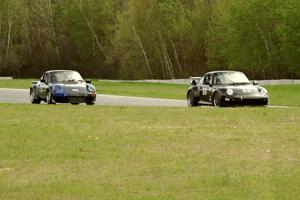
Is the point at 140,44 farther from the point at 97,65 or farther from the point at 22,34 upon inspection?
the point at 22,34

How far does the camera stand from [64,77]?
2847 centimetres

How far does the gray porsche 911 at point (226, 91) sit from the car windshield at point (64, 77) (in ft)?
15.9

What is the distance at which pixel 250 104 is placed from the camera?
24.6 meters

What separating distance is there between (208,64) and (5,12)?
30527mm

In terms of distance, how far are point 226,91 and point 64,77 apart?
7176 millimetres

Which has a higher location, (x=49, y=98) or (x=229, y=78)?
(x=229, y=78)

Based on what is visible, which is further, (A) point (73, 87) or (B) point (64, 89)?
(A) point (73, 87)

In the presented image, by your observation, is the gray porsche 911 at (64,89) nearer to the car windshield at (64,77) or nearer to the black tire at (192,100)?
the car windshield at (64,77)

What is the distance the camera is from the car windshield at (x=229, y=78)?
84.3 ft

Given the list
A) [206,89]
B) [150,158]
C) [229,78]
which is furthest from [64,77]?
[150,158]

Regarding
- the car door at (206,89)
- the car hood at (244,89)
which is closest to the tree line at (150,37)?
the car door at (206,89)

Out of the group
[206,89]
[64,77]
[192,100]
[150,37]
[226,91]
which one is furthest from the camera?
[150,37]

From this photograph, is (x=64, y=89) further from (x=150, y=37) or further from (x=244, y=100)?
(x=150, y=37)

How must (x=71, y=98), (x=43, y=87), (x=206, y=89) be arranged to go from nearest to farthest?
(x=206, y=89), (x=71, y=98), (x=43, y=87)
